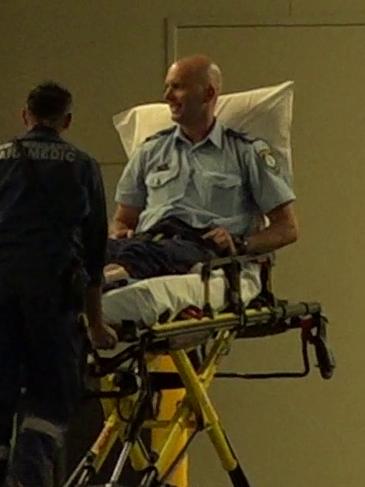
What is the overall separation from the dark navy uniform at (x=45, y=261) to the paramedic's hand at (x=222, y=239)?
1.82 feet

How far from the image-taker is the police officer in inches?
115

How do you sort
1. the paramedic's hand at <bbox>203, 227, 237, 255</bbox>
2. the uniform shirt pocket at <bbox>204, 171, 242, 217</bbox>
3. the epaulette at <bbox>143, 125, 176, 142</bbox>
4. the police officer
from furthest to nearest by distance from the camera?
the epaulette at <bbox>143, 125, 176, 142</bbox>
the uniform shirt pocket at <bbox>204, 171, 242, 217</bbox>
the paramedic's hand at <bbox>203, 227, 237, 255</bbox>
the police officer

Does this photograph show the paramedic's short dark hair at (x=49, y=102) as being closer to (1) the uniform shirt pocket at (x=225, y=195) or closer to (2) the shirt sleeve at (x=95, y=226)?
(2) the shirt sleeve at (x=95, y=226)

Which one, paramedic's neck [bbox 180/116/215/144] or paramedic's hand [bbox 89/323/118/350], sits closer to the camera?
paramedic's hand [bbox 89/323/118/350]

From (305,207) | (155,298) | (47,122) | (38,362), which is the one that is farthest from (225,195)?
(305,207)

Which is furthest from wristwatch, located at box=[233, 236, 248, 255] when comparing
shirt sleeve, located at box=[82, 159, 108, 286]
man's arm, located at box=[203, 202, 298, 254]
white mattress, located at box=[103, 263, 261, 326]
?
shirt sleeve, located at box=[82, 159, 108, 286]

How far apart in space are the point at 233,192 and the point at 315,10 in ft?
4.29

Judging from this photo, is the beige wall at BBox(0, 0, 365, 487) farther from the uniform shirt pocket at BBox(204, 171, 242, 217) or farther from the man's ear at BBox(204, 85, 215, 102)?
the uniform shirt pocket at BBox(204, 171, 242, 217)

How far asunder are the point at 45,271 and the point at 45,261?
0.02 meters

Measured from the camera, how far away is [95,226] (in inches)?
117

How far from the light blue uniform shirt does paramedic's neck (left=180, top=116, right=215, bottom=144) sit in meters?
0.02

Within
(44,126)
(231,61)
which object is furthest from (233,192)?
(231,61)

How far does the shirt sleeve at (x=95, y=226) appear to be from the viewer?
9.74 ft

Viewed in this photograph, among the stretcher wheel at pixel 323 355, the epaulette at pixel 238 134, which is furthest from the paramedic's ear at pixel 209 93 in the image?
the stretcher wheel at pixel 323 355
